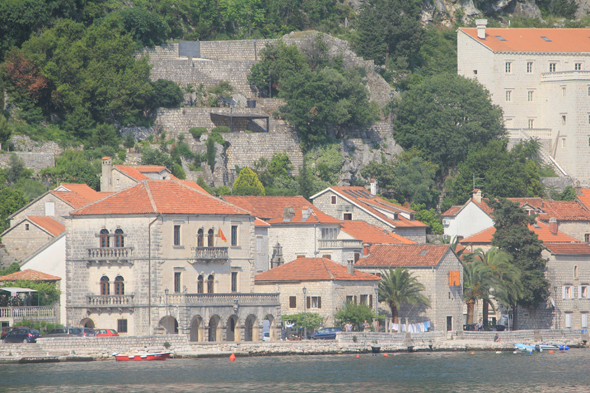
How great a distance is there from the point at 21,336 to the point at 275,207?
27786 millimetres

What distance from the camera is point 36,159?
9619 cm

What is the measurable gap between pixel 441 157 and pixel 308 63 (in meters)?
14.9

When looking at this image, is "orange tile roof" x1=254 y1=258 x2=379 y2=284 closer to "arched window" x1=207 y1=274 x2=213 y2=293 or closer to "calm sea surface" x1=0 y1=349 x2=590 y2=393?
"arched window" x1=207 y1=274 x2=213 y2=293

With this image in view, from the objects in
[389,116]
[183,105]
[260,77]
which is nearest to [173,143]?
A: [183,105]

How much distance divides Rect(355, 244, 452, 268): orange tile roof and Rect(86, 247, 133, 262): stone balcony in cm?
1978

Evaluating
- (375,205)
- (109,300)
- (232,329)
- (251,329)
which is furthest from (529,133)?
(109,300)

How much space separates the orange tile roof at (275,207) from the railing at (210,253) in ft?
40.2

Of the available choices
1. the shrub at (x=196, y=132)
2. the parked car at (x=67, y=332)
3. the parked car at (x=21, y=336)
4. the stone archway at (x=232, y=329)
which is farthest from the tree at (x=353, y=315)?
the shrub at (x=196, y=132)

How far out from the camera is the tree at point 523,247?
93625 millimetres

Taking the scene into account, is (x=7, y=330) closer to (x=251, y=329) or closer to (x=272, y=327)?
(x=251, y=329)

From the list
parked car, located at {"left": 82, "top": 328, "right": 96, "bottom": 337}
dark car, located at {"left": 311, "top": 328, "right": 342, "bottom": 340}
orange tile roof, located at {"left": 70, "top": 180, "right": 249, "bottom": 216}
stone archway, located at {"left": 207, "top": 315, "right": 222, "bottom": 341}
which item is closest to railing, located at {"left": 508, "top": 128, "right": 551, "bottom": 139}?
dark car, located at {"left": 311, "top": 328, "right": 342, "bottom": 340}

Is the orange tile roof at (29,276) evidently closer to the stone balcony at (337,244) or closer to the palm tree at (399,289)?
the stone balcony at (337,244)

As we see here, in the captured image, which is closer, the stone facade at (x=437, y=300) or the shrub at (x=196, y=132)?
the stone facade at (x=437, y=300)

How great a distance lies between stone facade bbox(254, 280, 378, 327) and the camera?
8406 centimetres
